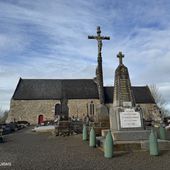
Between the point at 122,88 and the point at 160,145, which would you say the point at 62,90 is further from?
the point at 160,145

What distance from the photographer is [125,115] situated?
1087 cm

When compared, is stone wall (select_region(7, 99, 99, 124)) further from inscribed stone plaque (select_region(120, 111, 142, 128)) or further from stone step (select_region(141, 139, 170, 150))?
stone step (select_region(141, 139, 170, 150))

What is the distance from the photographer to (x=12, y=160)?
8.44 m

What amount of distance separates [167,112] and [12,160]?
6480cm

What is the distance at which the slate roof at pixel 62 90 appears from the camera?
52.2m

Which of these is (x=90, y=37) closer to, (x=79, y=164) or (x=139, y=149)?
(x=139, y=149)

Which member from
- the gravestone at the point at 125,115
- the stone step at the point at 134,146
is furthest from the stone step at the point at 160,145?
the gravestone at the point at 125,115

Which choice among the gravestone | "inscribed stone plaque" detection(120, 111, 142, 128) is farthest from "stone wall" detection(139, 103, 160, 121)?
"inscribed stone plaque" detection(120, 111, 142, 128)

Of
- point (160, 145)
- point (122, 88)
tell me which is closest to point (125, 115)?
point (122, 88)

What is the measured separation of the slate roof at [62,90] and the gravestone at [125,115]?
39.5 metres

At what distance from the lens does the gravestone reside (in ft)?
34.3

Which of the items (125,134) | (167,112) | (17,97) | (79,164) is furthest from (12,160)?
(167,112)

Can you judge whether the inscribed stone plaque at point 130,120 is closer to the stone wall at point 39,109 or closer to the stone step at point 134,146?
the stone step at point 134,146

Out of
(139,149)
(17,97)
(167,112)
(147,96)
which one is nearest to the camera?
(139,149)
